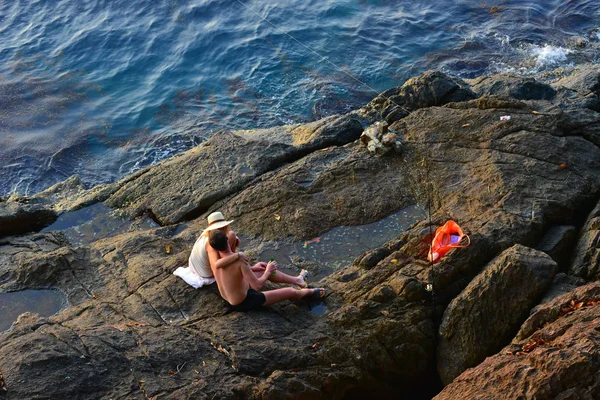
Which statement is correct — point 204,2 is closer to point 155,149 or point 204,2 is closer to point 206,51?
point 206,51

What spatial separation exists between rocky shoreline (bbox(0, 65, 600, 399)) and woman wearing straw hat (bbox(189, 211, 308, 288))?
0.96 ft

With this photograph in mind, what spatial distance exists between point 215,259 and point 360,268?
2092mm

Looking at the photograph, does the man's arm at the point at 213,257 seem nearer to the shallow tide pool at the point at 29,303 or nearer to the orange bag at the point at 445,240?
the shallow tide pool at the point at 29,303

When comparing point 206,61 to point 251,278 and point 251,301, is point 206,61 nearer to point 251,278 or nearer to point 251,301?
point 251,278

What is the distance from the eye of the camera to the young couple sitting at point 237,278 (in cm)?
790

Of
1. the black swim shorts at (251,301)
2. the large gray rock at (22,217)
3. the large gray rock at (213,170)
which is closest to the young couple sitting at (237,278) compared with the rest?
the black swim shorts at (251,301)

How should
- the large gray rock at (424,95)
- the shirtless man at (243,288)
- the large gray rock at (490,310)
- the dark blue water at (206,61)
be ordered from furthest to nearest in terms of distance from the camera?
1. the dark blue water at (206,61)
2. the large gray rock at (424,95)
3. the shirtless man at (243,288)
4. the large gray rock at (490,310)

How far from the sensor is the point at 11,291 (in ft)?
29.2

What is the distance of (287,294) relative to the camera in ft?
26.8

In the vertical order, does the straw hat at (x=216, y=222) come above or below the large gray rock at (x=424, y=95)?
above

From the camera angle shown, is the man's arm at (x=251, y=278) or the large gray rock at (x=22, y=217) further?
the large gray rock at (x=22, y=217)

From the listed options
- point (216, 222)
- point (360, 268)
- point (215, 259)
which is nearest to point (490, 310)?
point (360, 268)

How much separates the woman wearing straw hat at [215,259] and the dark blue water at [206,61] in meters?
6.81

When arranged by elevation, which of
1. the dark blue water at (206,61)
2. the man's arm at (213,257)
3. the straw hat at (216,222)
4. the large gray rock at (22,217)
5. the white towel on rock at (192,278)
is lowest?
the dark blue water at (206,61)
